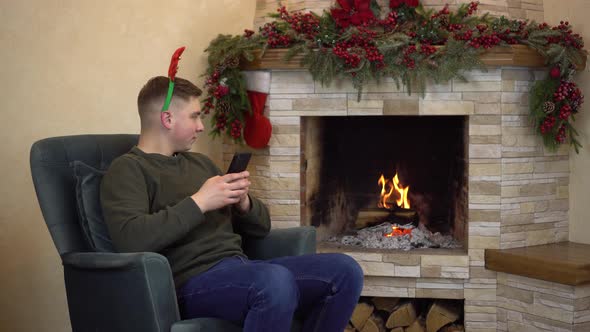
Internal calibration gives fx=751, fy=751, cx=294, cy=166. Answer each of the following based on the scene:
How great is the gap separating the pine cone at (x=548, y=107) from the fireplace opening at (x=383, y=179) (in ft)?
1.58

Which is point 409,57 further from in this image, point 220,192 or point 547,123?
point 220,192

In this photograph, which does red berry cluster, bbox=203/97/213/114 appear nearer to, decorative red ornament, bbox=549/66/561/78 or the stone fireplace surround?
the stone fireplace surround

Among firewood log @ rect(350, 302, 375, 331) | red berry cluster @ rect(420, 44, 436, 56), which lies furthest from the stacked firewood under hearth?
red berry cluster @ rect(420, 44, 436, 56)

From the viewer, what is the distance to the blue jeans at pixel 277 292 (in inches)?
71.9

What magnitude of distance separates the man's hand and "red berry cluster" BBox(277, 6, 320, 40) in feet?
3.97

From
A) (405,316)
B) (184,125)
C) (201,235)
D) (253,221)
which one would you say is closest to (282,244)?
(253,221)

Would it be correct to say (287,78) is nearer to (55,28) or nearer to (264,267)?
(55,28)

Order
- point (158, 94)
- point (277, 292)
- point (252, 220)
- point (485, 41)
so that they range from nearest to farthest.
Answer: point (277, 292)
point (158, 94)
point (252, 220)
point (485, 41)

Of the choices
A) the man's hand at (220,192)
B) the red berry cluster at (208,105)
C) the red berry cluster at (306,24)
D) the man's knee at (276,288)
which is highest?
the red berry cluster at (306,24)

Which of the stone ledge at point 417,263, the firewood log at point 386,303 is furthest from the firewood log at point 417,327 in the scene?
the stone ledge at point 417,263

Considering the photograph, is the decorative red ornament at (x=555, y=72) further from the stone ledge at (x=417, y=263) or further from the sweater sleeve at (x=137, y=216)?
the sweater sleeve at (x=137, y=216)

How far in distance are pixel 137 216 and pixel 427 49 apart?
1.56 meters

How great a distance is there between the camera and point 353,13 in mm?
3143

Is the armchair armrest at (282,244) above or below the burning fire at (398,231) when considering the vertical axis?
above
